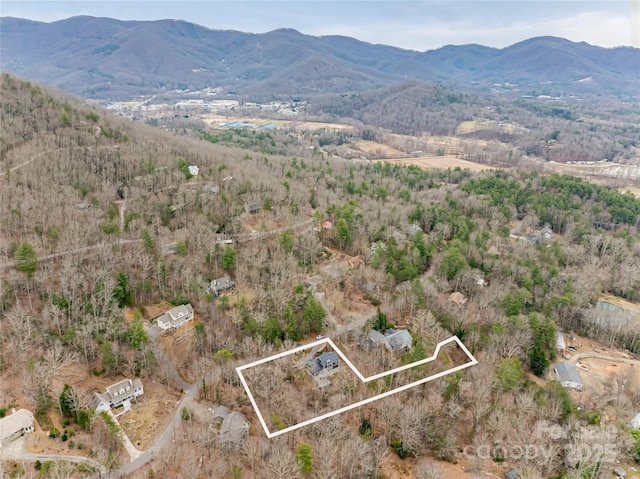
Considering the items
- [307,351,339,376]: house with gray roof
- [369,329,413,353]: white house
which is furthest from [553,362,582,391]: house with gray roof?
[307,351,339,376]: house with gray roof

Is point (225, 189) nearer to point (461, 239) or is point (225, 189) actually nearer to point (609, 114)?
point (461, 239)

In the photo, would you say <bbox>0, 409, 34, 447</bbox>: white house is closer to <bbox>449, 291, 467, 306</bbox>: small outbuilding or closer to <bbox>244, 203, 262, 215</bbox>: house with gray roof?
<bbox>244, 203, 262, 215</bbox>: house with gray roof

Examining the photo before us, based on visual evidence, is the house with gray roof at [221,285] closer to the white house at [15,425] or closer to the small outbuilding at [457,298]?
the white house at [15,425]

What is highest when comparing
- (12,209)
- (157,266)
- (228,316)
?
(12,209)

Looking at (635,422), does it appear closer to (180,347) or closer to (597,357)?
(597,357)

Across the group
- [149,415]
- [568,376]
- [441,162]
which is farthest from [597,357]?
[441,162]

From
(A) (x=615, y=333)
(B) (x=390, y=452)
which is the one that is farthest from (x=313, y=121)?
(B) (x=390, y=452)
